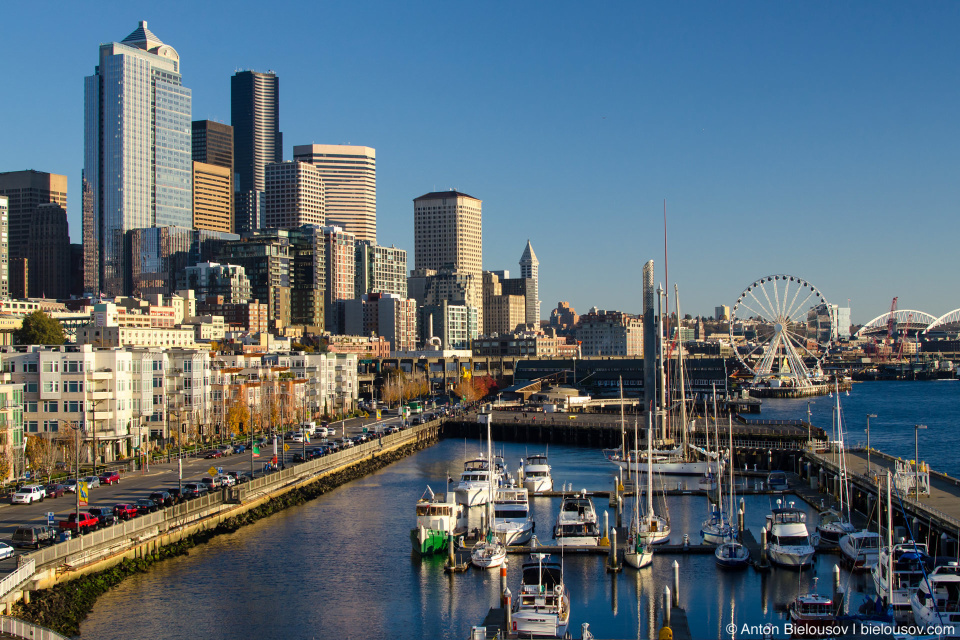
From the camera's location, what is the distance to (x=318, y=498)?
214ft

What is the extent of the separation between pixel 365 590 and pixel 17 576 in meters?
13.3

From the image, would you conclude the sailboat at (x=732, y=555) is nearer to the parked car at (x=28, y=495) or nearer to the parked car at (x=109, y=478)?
Result: the parked car at (x=28, y=495)

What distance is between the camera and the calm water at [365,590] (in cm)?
3766

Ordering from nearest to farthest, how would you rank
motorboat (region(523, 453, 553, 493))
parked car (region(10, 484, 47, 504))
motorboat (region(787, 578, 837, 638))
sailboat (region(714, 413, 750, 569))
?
motorboat (region(787, 578, 837, 638))
sailboat (region(714, 413, 750, 569))
parked car (region(10, 484, 47, 504))
motorboat (region(523, 453, 553, 493))

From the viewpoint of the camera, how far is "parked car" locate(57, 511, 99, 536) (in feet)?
146

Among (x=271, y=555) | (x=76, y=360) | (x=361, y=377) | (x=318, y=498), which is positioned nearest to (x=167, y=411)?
(x=76, y=360)

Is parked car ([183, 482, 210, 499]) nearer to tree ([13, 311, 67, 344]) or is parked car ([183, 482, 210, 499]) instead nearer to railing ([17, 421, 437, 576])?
railing ([17, 421, 437, 576])

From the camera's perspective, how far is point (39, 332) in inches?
5851

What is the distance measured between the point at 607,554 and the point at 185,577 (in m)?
18.7

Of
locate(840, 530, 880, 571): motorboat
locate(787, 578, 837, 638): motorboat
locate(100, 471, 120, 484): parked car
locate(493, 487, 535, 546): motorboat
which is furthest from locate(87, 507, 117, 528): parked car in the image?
locate(840, 530, 880, 571): motorboat

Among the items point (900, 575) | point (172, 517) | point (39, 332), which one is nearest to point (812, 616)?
point (900, 575)

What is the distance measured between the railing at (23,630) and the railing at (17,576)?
3461 mm

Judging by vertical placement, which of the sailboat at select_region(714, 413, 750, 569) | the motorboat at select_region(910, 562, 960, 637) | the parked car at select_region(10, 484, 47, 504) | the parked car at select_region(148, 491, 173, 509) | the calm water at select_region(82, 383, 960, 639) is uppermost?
the parked car at select_region(10, 484, 47, 504)

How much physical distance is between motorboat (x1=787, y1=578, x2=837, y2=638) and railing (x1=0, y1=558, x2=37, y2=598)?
26320mm
